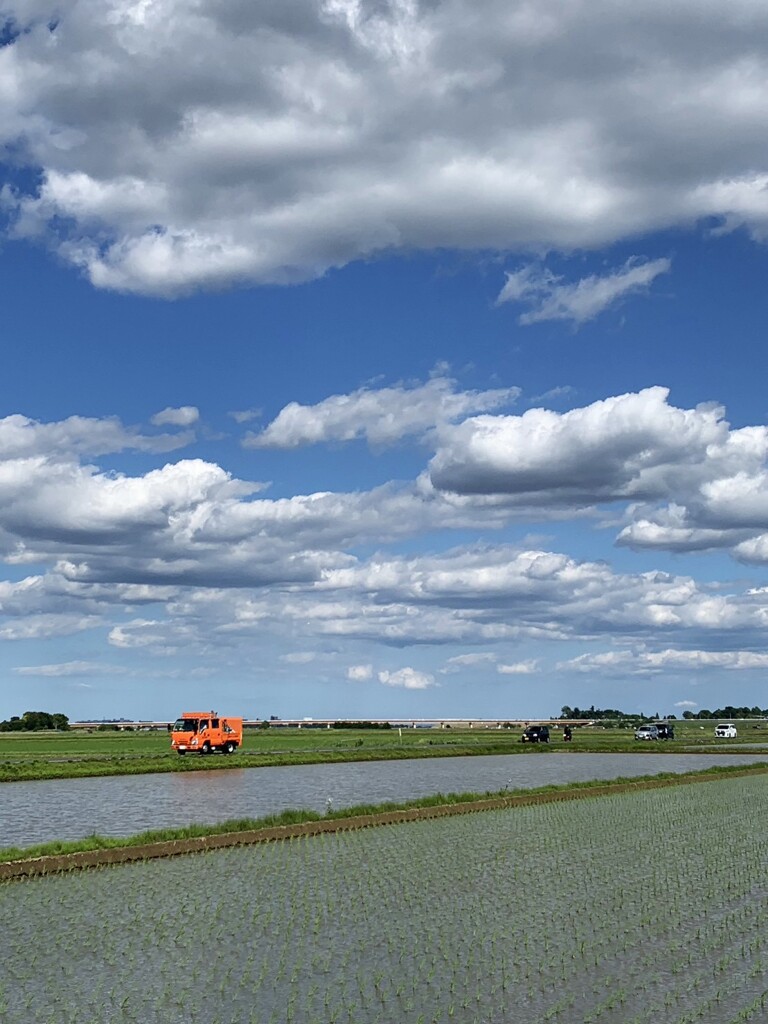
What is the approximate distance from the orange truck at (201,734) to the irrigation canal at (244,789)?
10.5m

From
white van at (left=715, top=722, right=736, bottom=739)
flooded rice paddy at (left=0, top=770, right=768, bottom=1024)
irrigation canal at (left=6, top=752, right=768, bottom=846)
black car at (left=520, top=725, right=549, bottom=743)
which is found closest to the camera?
flooded rice paddy at (left=0, top=770, right=768, bottom=1024)

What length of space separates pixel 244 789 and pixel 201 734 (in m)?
26.8

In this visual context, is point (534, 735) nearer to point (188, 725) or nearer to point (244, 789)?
point (188, 725)

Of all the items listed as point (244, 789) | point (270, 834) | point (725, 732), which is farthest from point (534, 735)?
point (270, 834)

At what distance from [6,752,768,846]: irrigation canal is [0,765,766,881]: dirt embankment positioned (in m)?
3.38

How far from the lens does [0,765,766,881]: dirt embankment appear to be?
83.8ft

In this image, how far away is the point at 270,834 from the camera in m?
31.9

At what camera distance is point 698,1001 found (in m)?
15.1

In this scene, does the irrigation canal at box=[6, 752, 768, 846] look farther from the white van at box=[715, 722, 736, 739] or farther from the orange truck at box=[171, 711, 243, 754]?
the white van at box=[715, 722, 736, 739]

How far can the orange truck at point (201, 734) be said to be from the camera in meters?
75.1

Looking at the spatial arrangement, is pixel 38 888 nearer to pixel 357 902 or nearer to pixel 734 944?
pixel 357 902

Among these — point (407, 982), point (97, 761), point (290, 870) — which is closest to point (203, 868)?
point (290, 870)

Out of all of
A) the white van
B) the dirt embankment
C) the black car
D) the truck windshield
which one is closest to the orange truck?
the truck windshield

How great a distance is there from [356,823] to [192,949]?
1824cm
